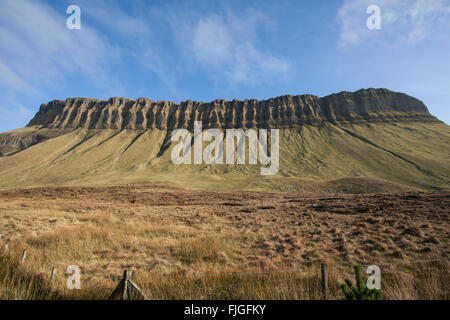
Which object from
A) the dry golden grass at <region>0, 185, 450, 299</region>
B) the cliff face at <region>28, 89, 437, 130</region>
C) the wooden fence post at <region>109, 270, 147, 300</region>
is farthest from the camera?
the cliff face at <region>28, 89, 437, 130</region>

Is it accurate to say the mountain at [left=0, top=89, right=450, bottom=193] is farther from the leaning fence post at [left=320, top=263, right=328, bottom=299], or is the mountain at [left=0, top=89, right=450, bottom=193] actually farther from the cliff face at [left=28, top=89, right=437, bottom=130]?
the leaning fence post at [left=320, top=263, right=328, bottom=299]

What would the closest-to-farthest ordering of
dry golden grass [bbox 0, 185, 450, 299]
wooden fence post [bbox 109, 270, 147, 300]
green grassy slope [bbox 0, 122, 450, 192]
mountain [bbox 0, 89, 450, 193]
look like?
wooden fence post [bbox 109, 270, 147, 300] < dry golden grass [bbox 0, 185, 450, 299] < green grassy slope [bbox 0, 122, 450, 192] < mountain [bbox 0, 89, 450, 193]

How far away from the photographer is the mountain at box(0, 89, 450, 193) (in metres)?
48.1

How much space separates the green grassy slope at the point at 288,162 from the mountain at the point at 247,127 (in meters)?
0.27

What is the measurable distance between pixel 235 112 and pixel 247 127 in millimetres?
12538

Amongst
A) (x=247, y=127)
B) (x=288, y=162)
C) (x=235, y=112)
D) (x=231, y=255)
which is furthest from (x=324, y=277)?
(x=235, y=112)

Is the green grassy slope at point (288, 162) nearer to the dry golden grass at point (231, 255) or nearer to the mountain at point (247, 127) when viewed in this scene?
the mountain at point (247, 127)

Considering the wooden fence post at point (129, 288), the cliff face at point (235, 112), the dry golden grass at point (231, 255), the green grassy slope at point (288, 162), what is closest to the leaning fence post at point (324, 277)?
the dry golden grass at point (231, 255)

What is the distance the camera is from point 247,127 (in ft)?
298

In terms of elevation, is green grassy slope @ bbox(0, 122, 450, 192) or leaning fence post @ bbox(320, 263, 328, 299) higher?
green grassy slope @ bbox(0, 122, 450, 192)

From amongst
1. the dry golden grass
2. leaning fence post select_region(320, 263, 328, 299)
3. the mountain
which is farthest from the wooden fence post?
the mountain

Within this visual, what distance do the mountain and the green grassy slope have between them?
267mm

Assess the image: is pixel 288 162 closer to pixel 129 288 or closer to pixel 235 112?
pixel 235 112
